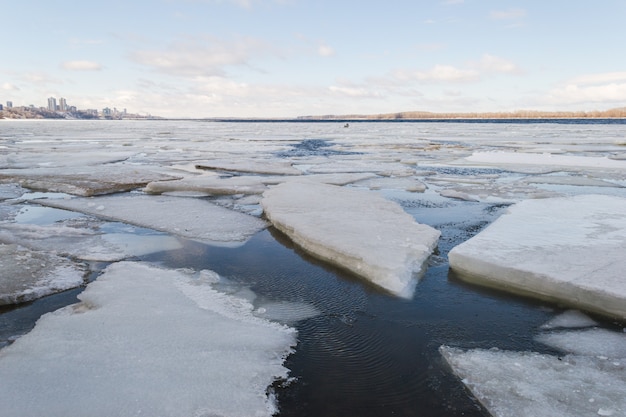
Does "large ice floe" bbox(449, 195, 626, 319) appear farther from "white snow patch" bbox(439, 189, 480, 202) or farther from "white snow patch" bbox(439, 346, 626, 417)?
"white snow patch" bbox(439, 189, 480, 202)

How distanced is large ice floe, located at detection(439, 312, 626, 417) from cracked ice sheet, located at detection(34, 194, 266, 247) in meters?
3.00

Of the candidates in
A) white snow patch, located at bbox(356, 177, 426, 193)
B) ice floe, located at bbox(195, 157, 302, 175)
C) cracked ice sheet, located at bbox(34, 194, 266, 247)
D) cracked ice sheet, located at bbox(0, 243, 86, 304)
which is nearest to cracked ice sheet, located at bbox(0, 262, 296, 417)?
cracked ice sheet, located at bbox(0, 243, 86, 304)

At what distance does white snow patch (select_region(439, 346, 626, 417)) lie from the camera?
2.13 metres

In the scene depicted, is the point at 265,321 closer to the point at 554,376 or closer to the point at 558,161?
the point at 554,376

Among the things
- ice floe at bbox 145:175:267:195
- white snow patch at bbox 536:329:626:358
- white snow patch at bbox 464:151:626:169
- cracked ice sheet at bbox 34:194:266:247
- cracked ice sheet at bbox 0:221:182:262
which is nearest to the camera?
white snow patch at bbox 536:329:626:358

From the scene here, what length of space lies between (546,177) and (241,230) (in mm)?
7641

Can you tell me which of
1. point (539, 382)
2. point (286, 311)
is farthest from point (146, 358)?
point (539, 382)

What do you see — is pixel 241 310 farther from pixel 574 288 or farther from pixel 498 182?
pixel 498 182

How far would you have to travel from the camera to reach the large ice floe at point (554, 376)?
214 centimetres

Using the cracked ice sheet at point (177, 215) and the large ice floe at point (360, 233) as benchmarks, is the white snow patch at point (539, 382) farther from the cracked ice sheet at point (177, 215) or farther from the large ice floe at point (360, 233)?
the cracked ice sheet at point (177, 215)

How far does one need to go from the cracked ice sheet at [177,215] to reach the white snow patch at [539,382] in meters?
2.96

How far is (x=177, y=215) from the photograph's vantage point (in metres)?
5.85

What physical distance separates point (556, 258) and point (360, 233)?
1.85m

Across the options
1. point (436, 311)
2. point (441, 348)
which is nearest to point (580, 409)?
point (441, 348)
